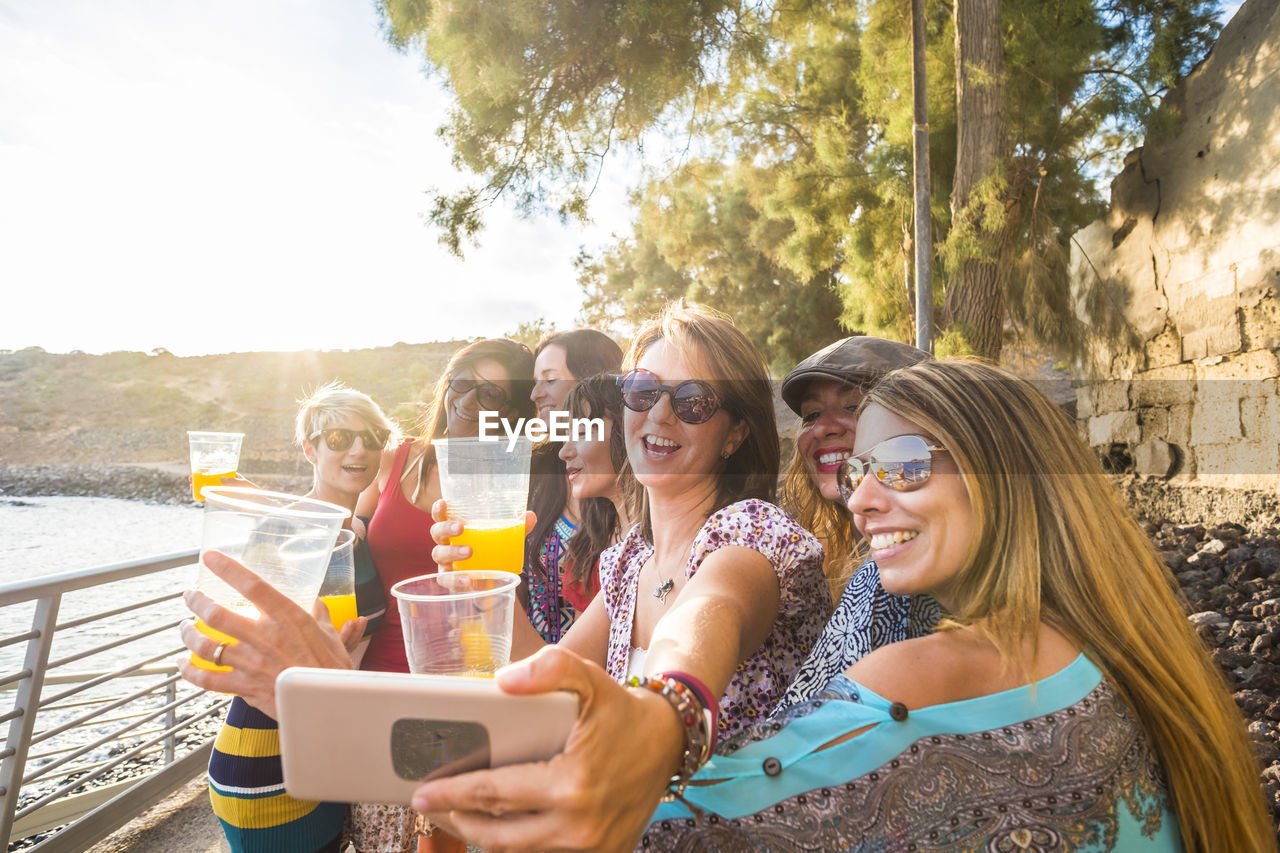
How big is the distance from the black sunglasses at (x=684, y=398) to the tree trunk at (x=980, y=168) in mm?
6114

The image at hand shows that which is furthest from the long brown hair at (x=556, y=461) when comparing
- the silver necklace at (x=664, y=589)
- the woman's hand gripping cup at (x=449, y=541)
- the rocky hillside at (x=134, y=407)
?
the rocky hillside at (x=134, y=407)

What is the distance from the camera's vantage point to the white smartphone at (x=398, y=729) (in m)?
0.65

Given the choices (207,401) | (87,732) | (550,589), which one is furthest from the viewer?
(207,401)

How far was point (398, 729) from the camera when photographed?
0.66 metres

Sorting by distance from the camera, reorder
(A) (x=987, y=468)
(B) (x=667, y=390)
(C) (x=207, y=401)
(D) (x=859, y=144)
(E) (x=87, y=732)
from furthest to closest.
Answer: (C) (x=207, y=401) → (D) (x=859, y=144) → (E) (x=87, y=732) → (B) (x=667, y=390) → (A) (x=987, y=468)

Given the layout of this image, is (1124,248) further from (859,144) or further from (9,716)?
(9,716)

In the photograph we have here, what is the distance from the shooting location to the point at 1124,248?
7.66 metres

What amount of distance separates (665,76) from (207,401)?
145ft

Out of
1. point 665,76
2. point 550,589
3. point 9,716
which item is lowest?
point 9,716

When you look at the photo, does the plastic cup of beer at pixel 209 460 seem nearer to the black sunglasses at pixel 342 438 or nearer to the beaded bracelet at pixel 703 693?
the black sunglasses at pixel 342 438

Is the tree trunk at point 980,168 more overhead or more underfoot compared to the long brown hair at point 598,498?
more overhead

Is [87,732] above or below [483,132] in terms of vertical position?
below

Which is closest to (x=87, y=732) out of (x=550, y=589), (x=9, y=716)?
(x=9, y=716)

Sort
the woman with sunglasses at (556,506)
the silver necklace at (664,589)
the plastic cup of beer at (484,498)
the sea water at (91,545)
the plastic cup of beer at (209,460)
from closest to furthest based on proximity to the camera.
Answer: the silver necklace at (664,589), the plastic cup of beer at (484,498), the plastic cup of beer at (209,460), the woman with sunglasses at (556,506), the sea water at (91,545)
